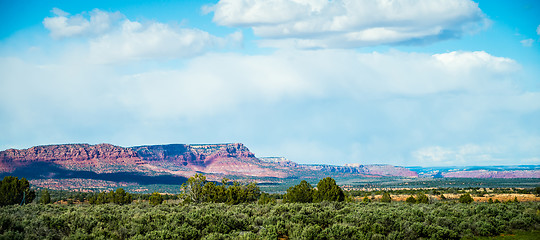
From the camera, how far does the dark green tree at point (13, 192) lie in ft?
203

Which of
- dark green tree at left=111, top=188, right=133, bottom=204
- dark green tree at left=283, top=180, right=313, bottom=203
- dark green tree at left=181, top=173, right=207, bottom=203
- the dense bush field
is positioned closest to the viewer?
the dense bush field

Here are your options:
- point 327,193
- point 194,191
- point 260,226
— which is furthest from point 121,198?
point 260,226

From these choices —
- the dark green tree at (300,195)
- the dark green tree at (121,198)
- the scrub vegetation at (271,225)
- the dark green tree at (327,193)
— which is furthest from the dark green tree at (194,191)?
the scrub vegetation at (271,225)

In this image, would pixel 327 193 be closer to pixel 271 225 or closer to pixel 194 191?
pixel 194 191

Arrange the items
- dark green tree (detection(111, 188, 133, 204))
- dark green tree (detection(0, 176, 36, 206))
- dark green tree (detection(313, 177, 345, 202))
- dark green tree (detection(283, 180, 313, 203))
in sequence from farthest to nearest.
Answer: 1. dark green tree (detection(111, 188, 133, 204))
2. dark green tree (detection(0, 176, 36, 206))
3. dark green tree (detection(283, 180, 313, 203))
4. dark green tree (detection(313, 177, 345, 202))

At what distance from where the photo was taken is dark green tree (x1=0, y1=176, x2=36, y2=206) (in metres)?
61.8

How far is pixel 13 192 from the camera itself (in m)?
63.2

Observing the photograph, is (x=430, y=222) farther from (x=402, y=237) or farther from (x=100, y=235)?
(x=100, y=235)

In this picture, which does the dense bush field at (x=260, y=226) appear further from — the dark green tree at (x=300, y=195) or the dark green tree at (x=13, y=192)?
the dark green tree at (x=13, y=192)

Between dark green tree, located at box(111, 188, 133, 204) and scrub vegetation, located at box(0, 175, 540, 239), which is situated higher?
scrub vegetation, located at box(0, 175, 540, 239)

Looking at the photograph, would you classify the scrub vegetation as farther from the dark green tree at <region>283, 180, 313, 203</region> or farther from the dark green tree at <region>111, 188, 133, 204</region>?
the dark green tree at <region>111, 188, 133, 204</region>

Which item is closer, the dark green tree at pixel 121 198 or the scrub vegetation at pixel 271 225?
the scrub vegetation at pixel 271 225

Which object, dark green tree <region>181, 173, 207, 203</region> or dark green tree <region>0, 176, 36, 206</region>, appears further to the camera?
dark green tree <region>0, 176, 36, 206</region>

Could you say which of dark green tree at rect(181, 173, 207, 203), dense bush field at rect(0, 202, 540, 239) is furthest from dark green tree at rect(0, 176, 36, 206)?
dense bush field at rect(0, 202, 540, 239)
